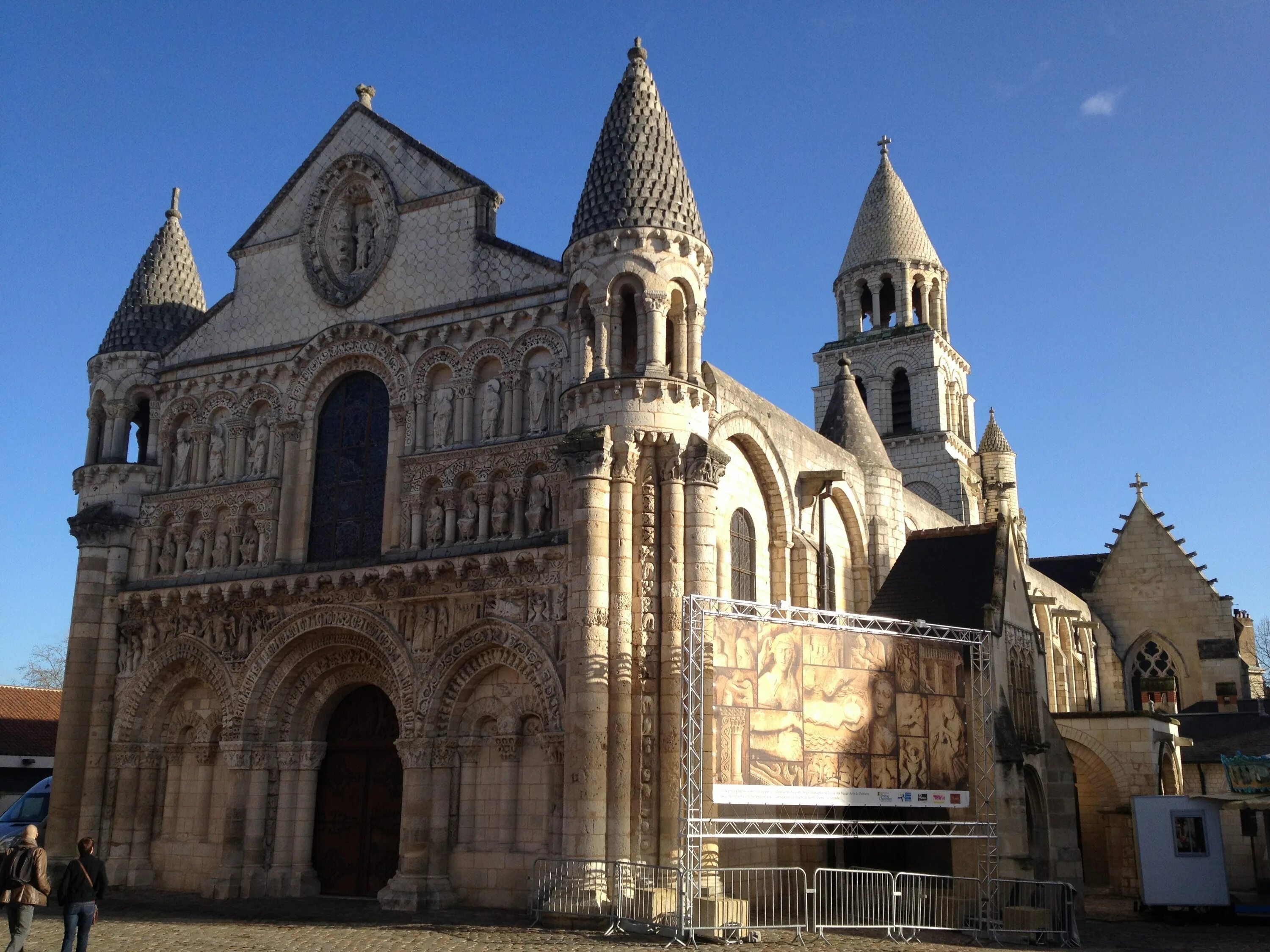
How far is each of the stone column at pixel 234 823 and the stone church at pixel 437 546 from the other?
0.19 feet

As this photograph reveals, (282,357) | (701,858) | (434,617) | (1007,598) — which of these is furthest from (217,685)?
(1007,598)

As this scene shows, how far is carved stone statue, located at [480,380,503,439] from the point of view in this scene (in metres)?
21.3

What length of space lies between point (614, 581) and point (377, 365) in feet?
23.8

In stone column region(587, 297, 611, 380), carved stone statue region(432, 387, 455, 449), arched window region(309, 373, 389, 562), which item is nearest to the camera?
stone column region(587, 297, 611, 380)

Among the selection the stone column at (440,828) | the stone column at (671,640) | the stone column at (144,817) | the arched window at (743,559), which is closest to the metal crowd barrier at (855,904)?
the stone column at (671,640)

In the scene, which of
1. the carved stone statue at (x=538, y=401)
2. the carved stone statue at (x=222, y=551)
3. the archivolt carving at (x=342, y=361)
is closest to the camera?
the carved stone statue at (x=538, y=401)

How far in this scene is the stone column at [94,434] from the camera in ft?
83.2

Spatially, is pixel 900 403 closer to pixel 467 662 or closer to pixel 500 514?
pixel 500 514

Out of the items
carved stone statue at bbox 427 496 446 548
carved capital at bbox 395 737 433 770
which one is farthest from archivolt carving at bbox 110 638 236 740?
carved stone statue at bbox 427 496 446 548

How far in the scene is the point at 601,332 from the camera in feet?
64.5

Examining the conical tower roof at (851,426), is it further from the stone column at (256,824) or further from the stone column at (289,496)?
the stone column at (256,824)

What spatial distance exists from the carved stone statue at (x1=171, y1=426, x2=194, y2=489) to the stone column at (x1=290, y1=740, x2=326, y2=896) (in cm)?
623

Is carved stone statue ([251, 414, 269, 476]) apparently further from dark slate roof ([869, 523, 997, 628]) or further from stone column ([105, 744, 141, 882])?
dark slate roof ([869, 523, 997, 628])

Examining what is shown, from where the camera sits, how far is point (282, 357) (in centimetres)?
2398
